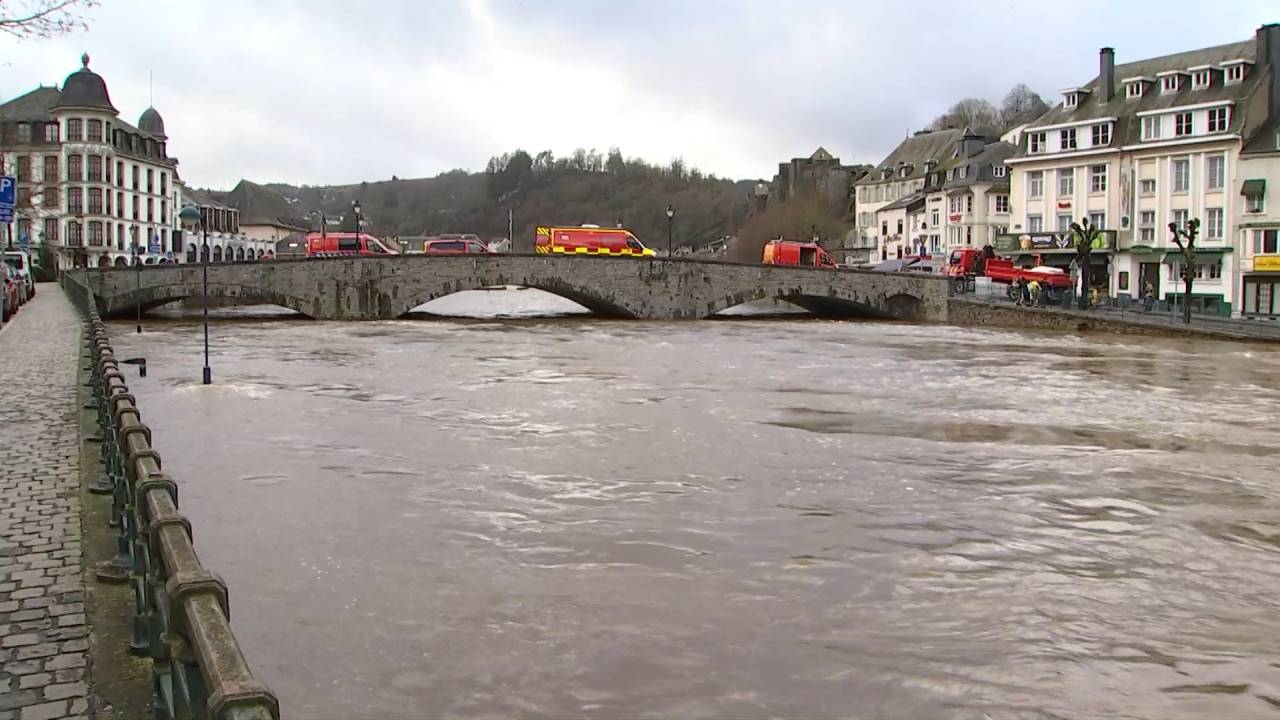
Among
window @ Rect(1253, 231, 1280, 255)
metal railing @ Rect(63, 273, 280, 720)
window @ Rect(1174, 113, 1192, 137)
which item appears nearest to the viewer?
metal railing @ Rect(63, 273, 280, 720)

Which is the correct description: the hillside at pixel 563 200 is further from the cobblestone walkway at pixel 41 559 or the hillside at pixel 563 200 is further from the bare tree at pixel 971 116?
the cobblestone walkway at pixel 41 559

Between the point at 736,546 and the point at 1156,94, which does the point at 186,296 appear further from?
the point at 1156,94

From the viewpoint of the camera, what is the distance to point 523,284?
5012cm

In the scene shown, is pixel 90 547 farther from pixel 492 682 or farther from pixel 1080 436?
pixel 1080 436

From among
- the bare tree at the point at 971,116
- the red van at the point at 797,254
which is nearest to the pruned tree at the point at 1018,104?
the bare tree at the point at 971,116

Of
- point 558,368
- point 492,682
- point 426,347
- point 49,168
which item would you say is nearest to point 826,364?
point 558,368

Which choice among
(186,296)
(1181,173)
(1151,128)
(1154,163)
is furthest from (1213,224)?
(186,296)

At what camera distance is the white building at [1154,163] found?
50188 millimetres

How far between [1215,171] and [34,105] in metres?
68.6

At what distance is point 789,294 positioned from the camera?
54000 mm

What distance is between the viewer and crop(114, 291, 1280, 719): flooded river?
24.7ft

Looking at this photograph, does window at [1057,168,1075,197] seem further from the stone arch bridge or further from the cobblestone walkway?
the cobblestone walkway

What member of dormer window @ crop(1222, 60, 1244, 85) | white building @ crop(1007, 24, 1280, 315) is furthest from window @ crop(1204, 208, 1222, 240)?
dormer window @ crop(1222, 60, 1244, 85)

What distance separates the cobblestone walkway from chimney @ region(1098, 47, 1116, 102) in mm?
53575
